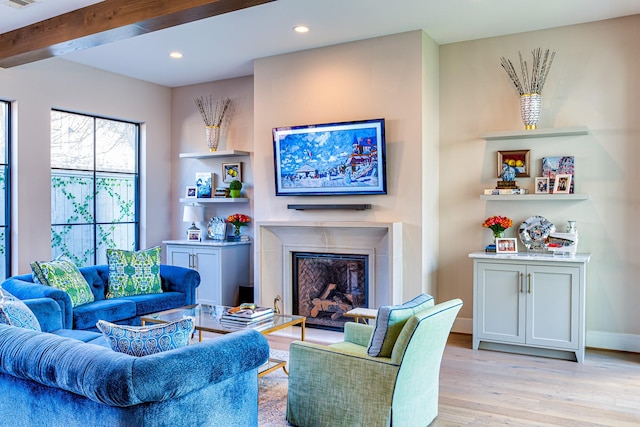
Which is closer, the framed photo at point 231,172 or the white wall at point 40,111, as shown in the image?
the white wall at point 40,111

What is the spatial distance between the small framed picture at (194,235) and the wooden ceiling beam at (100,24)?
8.56ft

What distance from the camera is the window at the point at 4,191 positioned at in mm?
5164

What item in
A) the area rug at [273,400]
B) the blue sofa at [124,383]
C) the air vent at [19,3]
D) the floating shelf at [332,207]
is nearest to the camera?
the blue sofa at [124,383]

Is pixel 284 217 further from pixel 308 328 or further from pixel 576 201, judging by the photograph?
pixel 576 201

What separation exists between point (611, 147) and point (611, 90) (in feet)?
1.69

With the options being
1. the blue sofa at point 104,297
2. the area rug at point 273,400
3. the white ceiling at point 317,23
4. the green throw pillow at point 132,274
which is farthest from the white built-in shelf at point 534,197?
the green throw pillow at point 132,274

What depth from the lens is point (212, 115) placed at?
6.58m

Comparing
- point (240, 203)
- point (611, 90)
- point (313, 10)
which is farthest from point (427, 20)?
point (240, 203)

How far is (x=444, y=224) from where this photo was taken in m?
5.22

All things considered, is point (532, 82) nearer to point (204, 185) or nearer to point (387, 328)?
point (387, 328)

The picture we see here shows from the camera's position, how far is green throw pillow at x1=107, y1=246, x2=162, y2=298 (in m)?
4.80

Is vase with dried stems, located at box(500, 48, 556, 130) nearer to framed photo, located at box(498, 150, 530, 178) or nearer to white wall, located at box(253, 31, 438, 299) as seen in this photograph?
framed photo, located at box(498, 150, 530, 178)

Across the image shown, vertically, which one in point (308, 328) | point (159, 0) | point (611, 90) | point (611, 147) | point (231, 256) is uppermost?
point (159, 0)

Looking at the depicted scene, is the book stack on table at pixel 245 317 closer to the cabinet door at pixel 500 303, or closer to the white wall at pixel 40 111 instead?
the cabinet door at pixel 500 303
